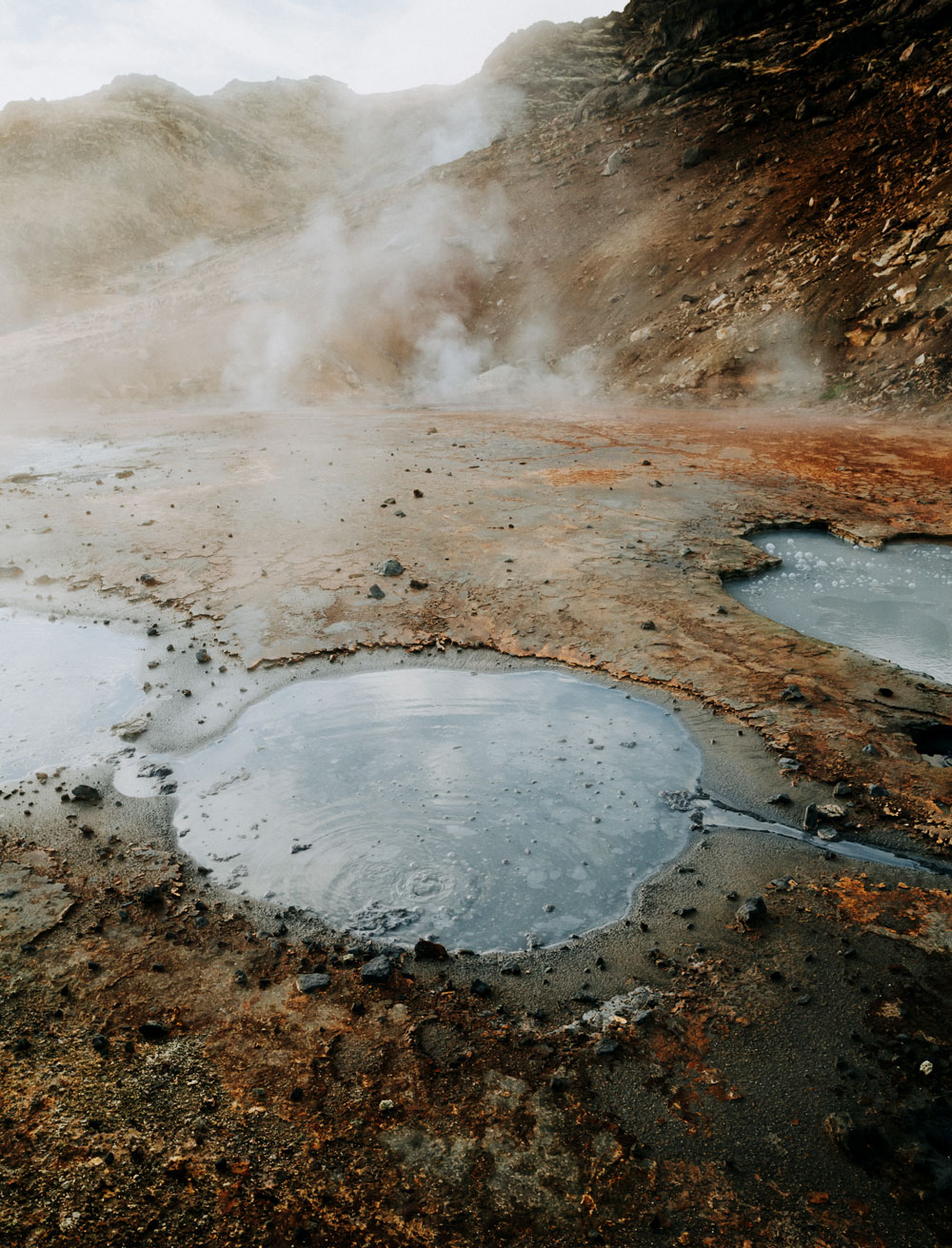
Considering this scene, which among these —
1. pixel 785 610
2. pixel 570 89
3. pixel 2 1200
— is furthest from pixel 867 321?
pixel 570 89

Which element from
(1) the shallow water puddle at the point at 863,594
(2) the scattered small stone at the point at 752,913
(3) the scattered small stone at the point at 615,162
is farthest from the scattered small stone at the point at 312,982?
(3) the scattered small stone at the point at 615,162

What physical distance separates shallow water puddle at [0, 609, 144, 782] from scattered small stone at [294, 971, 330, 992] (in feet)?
7.15

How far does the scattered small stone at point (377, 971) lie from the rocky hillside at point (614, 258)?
13.5 metres

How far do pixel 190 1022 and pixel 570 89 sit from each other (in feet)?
132

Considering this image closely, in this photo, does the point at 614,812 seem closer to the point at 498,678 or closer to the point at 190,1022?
the point at 498,678

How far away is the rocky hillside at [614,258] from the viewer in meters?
14.1

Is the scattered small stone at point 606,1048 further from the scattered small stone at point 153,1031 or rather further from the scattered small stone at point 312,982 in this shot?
the scattered small stone at point 153,1031

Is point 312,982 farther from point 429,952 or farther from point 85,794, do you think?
point 85,794

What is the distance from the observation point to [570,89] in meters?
31.8

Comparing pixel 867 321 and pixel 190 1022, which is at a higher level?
pixel 867 321

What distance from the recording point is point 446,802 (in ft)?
11.8

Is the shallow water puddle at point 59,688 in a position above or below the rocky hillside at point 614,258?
below

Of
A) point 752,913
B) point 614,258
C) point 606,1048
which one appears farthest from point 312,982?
point 614,258

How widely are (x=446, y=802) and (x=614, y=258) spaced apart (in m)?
19.9
